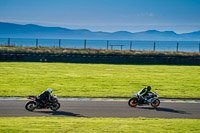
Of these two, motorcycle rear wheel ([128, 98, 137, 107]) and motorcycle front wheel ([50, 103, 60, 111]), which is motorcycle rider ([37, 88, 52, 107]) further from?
motorcycle rear wheel ([128, 98, 137, 107])

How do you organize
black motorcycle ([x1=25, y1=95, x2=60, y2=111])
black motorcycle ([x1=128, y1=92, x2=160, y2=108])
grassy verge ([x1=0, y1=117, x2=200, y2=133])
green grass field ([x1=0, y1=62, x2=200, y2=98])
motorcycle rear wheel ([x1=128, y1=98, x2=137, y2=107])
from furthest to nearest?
1. green grass field ([x1=0, y1=62, x2=200, y2=98])
2. motorcycle rear wheel ([x1=128, y1=98, x2=137, y2=107])
3. black motorcycle ([x1=128, y1=92, x2=160, y2=108])
4. black motorcycle ([x1=25, y1=95, x2=60, y2=111])
5. grassy verge ([x1=0, y1=117, x2=200, y2=133])

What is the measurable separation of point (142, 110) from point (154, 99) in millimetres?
1038

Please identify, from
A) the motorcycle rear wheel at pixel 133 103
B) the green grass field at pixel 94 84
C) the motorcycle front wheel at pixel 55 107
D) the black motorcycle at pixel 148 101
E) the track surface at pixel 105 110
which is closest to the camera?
the track surface at pixel 105 110

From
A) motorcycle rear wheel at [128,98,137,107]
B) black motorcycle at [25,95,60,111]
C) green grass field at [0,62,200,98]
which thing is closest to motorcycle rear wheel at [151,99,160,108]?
motorcycle rear wheel at [128,98,137,107]

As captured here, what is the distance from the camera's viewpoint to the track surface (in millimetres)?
14320

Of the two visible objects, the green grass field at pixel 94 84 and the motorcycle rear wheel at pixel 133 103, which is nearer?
the motorcycle rear wheel at pixel 133 103

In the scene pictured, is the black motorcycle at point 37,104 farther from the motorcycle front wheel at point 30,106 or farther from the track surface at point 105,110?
the track surface at point 105,110

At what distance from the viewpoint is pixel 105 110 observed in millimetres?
15422

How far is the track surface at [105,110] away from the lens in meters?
14.3

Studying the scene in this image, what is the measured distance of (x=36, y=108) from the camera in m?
15.0

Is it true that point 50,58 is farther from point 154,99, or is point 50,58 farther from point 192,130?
point 192,130

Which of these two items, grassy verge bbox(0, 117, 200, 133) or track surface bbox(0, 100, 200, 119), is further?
track surface bbox(0, 100, 200, 119)

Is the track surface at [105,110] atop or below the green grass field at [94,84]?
below

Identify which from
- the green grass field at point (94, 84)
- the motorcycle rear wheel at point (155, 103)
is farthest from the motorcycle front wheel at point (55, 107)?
the motorcycle rear wheel at point (155, 103)
